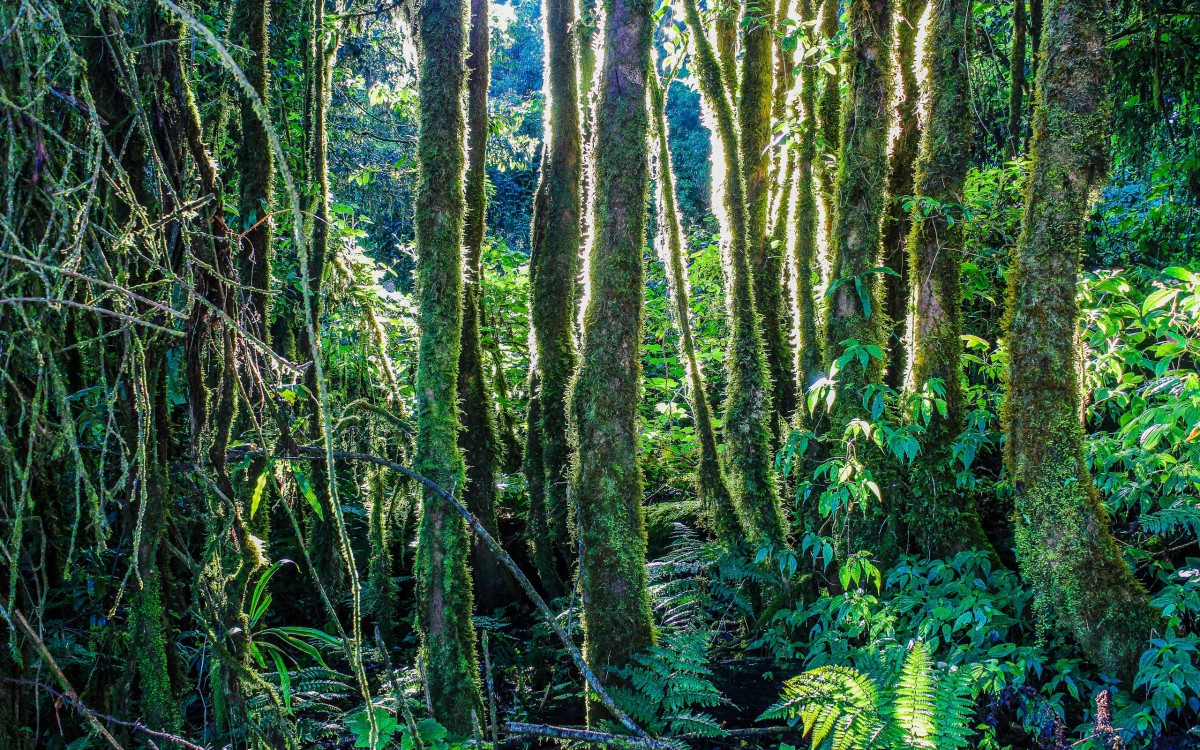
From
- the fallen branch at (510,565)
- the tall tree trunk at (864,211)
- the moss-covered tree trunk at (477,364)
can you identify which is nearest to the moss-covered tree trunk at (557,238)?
the moss-covered tree trunk at (477,364)

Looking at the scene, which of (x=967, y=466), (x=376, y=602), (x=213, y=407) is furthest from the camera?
(x=376, y=602)

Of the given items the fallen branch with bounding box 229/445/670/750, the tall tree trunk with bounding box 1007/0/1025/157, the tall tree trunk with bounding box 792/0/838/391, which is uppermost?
the tall tree trunk with bounding box 1007/0/1025/157

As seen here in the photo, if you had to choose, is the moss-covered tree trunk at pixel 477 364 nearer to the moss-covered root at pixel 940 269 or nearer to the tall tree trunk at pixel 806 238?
the tall tree trunk at pixel 806 238

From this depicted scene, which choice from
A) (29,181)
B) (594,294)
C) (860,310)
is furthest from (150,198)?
(860,310)

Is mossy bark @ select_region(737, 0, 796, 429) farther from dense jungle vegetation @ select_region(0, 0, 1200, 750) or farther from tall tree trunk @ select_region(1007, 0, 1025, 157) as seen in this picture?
tall tree trunk @ select_region(1007, 0, 1025, 157)

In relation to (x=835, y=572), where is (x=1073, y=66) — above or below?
above

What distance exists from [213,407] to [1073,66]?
466 cm

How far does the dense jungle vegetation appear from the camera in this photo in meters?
2.47

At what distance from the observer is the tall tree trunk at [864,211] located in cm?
483

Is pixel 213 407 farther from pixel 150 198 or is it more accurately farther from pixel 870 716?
pixel 870 716

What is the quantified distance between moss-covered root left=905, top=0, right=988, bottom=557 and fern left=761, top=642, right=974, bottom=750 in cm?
179

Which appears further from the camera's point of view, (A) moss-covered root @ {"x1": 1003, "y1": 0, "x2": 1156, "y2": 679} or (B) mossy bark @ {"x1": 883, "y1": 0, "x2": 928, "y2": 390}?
(B) mossy bark @ {"x1": 883, "y1": 0, "x2": 928, "y2": 390}

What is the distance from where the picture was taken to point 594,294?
11.9 ft

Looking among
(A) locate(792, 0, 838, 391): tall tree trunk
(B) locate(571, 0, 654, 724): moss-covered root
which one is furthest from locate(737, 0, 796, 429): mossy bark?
(B) locate(571, 0, 654, 724): moss-covered root
